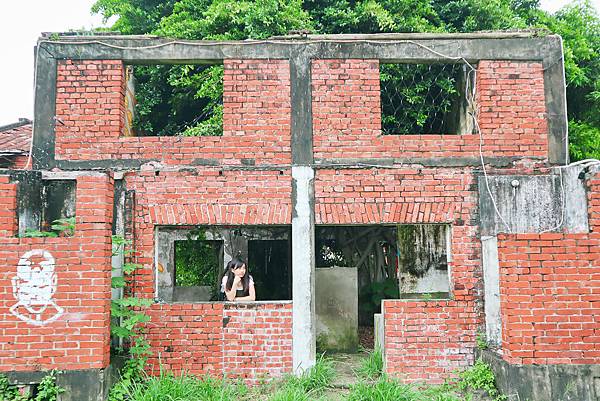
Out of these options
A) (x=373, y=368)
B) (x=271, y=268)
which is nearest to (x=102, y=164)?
(x=373, y=368)

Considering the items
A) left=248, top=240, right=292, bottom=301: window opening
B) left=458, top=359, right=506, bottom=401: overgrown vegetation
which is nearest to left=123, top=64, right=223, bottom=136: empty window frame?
left=248, top=240, right=292, bottom=301: window opening

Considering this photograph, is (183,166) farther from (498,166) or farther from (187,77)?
(498,166)

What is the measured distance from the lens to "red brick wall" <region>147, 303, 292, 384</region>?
20.4ft

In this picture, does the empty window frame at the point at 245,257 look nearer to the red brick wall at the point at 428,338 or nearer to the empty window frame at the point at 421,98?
the empty window frame at the point at 421,98

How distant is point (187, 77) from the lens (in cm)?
879

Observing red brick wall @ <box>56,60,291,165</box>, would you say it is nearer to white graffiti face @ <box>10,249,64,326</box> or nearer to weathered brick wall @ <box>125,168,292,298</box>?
weathered brick wall @ <box>125,168,292,298</box>

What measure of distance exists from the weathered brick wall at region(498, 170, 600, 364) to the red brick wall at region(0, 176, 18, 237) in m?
5.33

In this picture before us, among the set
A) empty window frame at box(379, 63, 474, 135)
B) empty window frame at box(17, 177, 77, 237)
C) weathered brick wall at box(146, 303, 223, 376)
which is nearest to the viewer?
empty window frame at box(17, 177, 77, 237)

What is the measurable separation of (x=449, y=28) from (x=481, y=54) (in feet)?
10.8

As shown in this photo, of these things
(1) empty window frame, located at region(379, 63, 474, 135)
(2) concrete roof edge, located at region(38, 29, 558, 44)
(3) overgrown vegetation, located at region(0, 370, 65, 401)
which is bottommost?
(3) overgrown vegetation, located at region(0, 370, 65, 401)

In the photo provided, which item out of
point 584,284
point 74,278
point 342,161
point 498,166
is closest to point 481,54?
point 498,166

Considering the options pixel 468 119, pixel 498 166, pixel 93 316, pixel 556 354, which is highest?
pixel 468 119

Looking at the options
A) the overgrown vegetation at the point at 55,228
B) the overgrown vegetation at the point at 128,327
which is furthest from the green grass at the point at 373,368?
the overgrown vegetation at the point at 55,228

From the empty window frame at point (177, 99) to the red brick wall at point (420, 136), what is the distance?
2255 millimetres
